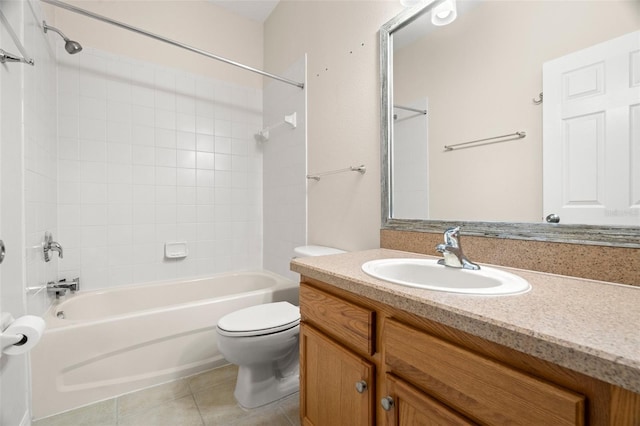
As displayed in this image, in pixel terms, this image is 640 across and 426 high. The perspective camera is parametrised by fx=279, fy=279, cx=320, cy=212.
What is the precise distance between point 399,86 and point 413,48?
0.56ft

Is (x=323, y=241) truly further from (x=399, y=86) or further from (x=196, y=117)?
(x=196, y=117)

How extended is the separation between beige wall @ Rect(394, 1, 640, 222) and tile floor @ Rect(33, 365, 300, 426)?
124 centimetres

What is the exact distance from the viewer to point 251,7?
8.05ft

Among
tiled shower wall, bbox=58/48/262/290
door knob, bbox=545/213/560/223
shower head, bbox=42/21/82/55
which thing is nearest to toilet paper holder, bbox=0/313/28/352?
tiled shower wall, bbox=58/48/262/290

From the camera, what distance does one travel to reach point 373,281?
78 cm

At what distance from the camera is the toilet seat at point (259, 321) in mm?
1340

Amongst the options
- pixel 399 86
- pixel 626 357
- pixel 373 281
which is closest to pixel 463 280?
pixel 373 281

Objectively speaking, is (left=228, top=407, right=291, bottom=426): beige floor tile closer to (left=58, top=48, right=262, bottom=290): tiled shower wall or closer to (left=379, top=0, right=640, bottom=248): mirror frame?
(left=379, top=0, right=640, bottom=248): mirror frame

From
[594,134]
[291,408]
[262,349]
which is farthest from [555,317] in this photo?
[291,408]

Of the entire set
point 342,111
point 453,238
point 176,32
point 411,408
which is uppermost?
point 176,32

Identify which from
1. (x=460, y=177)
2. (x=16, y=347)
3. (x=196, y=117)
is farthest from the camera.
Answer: (x=196, y=117)

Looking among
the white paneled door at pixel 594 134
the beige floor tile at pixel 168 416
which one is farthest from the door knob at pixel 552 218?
the beige floor tile at pixel 168 416

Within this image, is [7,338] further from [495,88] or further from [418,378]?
[495,88]

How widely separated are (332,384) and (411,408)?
13.2 inches
